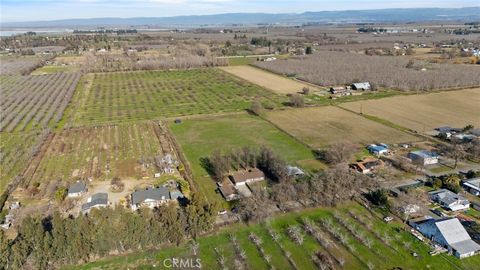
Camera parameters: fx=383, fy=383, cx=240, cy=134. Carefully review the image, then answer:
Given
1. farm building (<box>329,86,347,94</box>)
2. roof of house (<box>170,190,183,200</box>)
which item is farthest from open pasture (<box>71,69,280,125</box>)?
roof of house (<box>170,190,183,200</box>)

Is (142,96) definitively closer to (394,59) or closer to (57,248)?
(57,248)

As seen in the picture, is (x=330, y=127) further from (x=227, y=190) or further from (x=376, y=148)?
(x=227, y=190)

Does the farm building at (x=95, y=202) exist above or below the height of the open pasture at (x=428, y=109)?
above

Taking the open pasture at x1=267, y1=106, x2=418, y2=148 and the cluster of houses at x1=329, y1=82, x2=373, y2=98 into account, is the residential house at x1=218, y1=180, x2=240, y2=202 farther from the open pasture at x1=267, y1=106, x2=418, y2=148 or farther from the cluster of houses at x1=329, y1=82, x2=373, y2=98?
the cluster of houses at x1=329, y1=82, x2=373, y2=98

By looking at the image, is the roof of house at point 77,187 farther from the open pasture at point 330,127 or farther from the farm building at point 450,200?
the farm building at point 450,200

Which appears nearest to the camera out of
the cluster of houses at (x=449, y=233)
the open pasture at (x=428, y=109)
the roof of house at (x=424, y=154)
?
the cluster of houses at (x=449, y=233)

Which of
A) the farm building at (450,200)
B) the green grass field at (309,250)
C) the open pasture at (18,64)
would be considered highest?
the open pasture at (18,64)

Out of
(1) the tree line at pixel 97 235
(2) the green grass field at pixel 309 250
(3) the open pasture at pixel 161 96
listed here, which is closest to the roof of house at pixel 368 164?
(2) the green grass field at pixel 309 250
